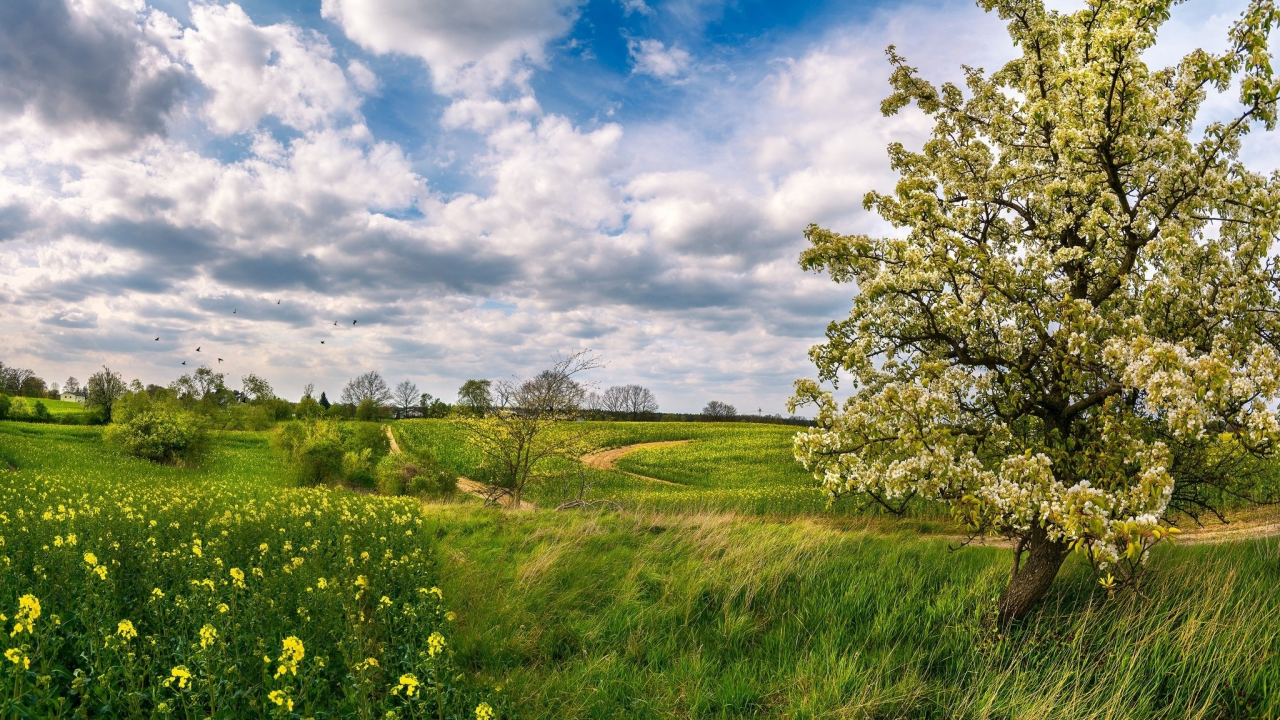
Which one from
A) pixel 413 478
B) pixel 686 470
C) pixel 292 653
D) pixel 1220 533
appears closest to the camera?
pixel 292 653

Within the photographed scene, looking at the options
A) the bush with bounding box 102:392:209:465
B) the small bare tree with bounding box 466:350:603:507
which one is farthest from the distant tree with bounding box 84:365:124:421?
the small bare tree with bounding box 466:350:603:507

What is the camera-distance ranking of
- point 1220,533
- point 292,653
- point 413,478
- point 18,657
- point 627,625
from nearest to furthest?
point 18,657, point 292,653, point 627,625, point 1220,533, point 413,478

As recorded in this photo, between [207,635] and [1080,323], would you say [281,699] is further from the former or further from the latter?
[1080,323]

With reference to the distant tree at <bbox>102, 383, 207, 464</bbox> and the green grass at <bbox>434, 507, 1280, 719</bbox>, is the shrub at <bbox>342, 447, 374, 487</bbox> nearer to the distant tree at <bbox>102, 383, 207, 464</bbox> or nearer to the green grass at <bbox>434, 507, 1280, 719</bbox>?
the distant tree at <bbox>102, 383, 207, 464</bbox>

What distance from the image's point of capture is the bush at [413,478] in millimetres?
31016

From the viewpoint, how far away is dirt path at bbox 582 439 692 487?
38403 mm

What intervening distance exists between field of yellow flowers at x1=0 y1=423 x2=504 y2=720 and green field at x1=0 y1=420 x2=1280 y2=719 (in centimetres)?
4

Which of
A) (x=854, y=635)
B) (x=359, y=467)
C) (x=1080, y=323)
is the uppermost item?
(x=1080, y=323)

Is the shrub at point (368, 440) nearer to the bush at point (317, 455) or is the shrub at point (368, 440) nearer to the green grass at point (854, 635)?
the bush at point (317, 455)

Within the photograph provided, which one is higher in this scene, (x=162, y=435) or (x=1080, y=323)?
(x=1080, y=323)

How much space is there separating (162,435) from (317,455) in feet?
36.6

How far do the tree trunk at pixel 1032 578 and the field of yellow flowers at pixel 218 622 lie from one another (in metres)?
6.21

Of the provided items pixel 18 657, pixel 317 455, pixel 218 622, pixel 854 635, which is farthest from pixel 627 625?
pixel 317 455

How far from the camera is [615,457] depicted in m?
47.3
